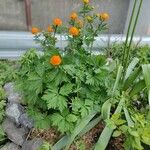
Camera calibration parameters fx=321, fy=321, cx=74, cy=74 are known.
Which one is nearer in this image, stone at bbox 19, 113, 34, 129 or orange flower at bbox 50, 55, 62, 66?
orange flower at bbox 50, 55, 62, 66

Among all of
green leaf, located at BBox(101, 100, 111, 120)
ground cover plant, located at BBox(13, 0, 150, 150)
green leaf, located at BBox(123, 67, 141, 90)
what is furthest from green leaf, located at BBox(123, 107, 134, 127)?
green leaf, located at BBox(123, 67, 141, 90)

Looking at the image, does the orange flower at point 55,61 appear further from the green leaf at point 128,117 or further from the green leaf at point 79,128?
the green leaf at point 128,117

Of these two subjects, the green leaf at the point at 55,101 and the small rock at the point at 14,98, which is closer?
the green leaf at the point at 55,101

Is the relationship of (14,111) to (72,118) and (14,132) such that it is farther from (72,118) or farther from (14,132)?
(72,118)

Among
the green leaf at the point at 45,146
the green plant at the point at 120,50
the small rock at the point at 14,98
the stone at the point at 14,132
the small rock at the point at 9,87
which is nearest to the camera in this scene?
the green leaf at the point at 45,146

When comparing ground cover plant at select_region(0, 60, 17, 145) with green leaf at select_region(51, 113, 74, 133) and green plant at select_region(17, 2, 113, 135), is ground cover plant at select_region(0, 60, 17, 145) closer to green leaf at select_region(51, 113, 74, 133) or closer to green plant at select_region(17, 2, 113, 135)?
green plant at select_region(17, 2, 113, 135)

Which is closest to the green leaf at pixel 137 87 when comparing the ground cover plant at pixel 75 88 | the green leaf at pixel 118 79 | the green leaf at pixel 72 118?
the ground cover plant at pixel 75 88
